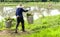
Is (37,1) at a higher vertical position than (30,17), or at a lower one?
lower

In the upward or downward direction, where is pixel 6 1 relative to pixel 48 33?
downward

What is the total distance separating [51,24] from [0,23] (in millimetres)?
2373

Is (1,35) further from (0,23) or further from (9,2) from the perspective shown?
(9,2)

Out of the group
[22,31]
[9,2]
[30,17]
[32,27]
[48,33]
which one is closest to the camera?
[48,33]

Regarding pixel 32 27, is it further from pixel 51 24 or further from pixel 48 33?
pixel 48 33

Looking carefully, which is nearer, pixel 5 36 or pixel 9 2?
pixel 5 36

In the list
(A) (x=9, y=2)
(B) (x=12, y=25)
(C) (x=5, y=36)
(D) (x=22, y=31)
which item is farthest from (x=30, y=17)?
(A) (x=9, y=2)

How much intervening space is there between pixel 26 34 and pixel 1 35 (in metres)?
0.91

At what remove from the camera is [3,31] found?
444 inches

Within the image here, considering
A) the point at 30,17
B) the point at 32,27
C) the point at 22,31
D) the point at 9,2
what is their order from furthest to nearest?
the point at 9,2
the point at 30,17
the point at 32,27
the point at 22,31

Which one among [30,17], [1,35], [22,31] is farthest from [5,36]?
[30,17]

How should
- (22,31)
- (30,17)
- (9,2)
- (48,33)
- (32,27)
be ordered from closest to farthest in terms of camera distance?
(48,33)
(22,31)
(32,27)
(30,17)
(9,2)

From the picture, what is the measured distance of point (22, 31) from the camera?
441 inches

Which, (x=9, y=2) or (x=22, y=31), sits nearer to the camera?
(x=22, y=31)
